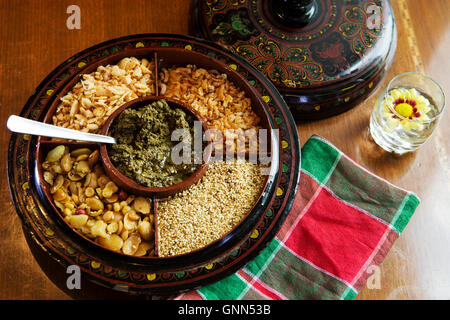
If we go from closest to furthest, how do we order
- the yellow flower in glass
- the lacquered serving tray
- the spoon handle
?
the spoon handle < the lacquered serving tray < the yellow flower in glass

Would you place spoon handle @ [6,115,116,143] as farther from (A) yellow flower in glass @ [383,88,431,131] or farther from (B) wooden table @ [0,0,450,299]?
(A) yellow flower in glass @ [383,88,431,131]

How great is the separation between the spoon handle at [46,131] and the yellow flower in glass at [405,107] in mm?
872

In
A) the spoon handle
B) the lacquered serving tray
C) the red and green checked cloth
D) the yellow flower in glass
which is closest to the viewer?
the spoon handle

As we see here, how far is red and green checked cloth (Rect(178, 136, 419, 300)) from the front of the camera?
1.30 m

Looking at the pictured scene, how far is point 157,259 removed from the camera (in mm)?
1206

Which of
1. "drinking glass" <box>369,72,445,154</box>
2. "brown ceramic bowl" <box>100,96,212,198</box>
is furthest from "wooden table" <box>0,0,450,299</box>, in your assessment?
"brown ceramic bowl" <box>100,96,212,198</box>

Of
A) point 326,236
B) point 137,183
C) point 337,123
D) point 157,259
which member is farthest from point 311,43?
point 157,259

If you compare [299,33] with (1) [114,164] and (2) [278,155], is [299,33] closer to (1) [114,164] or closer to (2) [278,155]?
(2) [278,155]

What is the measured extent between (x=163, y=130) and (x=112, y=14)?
67cm

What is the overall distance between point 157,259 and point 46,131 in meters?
0.43

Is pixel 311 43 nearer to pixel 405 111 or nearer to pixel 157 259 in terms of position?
pixel 405 111

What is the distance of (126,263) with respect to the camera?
1.20 meters

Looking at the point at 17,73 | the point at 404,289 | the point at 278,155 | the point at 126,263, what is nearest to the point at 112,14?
the point at 17,73

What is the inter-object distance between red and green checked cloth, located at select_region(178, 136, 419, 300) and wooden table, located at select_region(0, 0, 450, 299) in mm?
74
